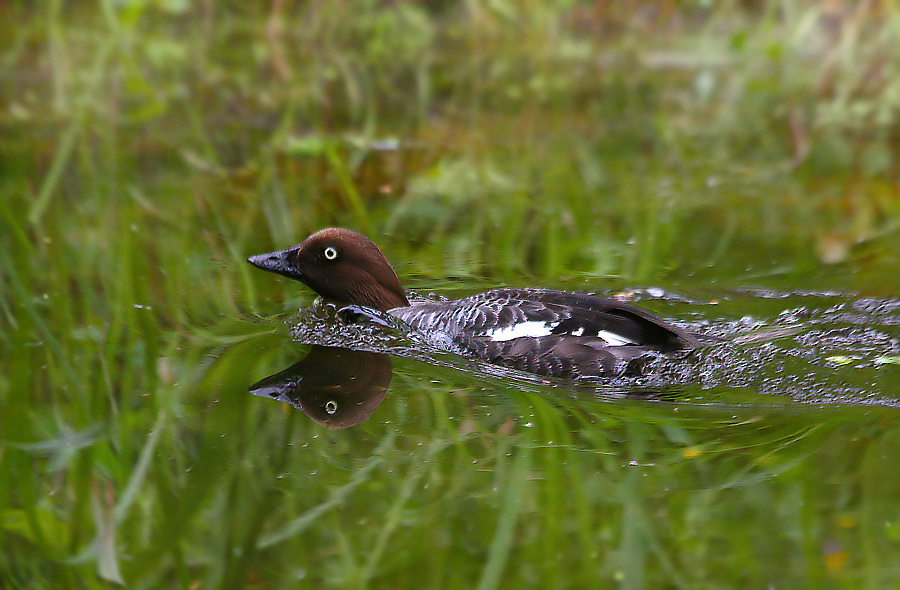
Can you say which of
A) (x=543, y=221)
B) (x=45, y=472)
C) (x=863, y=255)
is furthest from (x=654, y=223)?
(x=45, y=472)

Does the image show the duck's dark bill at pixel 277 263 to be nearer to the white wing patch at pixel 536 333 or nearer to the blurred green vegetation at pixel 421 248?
the blurred green vegetation at pixel 421 248

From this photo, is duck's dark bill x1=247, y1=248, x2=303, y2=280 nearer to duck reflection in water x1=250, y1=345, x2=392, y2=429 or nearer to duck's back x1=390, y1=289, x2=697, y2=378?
duck reflection in water x1=250, y1=345, x2=392, y2=429

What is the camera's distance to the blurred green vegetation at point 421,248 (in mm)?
3184

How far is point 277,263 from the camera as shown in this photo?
5.17 metres

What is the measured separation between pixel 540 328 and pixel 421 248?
5.68 feet

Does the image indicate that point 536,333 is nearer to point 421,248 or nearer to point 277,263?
point 277,263

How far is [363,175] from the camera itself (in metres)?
7.71

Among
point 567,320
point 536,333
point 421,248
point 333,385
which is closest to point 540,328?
point 536,333

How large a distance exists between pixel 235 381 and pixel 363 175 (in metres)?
3.69

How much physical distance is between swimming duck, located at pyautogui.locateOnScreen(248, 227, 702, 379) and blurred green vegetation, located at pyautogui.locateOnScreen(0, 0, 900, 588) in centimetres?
35

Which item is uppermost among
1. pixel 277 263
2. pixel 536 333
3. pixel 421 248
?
pixel 421 248

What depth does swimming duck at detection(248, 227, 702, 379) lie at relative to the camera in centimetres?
449

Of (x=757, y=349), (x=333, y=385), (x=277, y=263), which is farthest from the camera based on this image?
(x=277, y=263)

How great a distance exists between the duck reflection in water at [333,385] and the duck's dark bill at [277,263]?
57 centimetres
